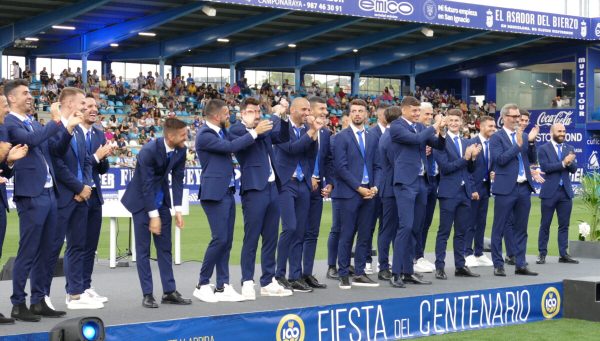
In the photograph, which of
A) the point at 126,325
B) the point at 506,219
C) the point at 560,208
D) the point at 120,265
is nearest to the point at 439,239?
the point at 506,219

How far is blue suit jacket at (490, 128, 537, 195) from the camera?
1073 centimetres

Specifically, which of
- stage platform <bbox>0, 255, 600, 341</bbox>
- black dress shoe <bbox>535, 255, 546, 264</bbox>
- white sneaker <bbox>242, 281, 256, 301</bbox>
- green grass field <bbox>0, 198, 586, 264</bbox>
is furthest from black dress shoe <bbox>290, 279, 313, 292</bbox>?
green grass field <bbox>0, 198, 586, 264</bbox>

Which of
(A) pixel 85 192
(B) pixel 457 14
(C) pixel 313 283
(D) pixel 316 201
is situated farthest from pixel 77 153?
(B) pixel 457 14

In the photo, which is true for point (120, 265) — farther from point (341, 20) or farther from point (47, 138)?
point (341, 20)

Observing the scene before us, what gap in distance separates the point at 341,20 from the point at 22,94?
28684 mm

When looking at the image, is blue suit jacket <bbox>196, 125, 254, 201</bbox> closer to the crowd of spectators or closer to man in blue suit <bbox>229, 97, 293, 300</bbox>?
man in blue suit <bbox>229, 97, 293, 300</bbox>

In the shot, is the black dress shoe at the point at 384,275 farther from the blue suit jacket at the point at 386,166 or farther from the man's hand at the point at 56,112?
the man's hand at the point at 56,112

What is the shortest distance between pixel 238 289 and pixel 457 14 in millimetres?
29095

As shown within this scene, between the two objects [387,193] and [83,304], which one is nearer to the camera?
[83,304]

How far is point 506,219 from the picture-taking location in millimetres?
10875

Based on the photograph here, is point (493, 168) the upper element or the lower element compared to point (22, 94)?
lower

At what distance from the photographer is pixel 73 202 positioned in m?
7.88

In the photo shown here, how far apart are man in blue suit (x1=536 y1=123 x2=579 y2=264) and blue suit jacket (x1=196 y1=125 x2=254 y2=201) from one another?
5.52m

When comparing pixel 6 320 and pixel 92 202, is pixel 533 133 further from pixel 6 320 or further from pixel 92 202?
pixel 6 320
